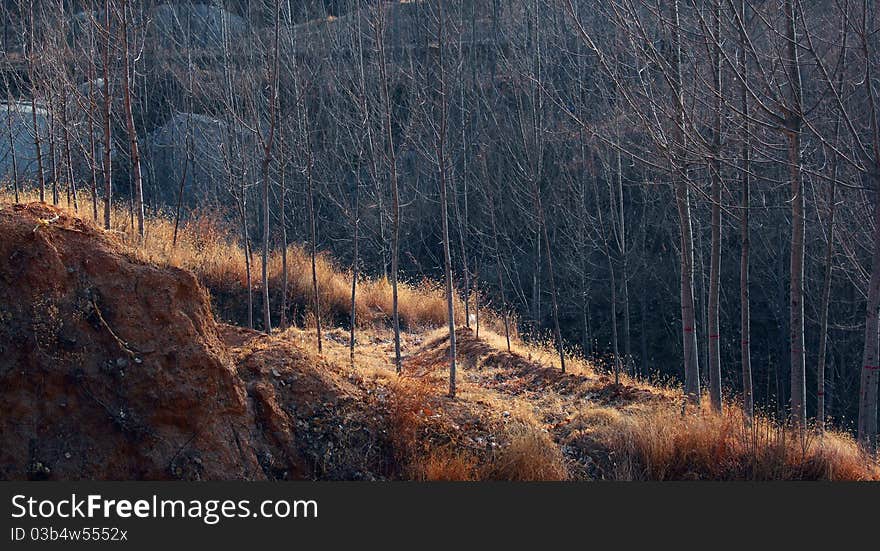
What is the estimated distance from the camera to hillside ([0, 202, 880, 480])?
598 centimetres

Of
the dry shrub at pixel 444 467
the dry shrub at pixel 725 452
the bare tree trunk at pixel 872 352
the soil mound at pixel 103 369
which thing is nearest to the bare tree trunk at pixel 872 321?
the bare tree trunk at pixel 872 352

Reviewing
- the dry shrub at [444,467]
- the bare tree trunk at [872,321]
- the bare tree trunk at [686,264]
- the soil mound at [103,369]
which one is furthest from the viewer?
the bare tree trunk at [686,264]

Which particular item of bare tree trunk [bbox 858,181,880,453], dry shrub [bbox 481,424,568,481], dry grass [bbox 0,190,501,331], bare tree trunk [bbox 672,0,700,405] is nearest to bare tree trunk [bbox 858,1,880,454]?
bare tree trunk [bbox 858,181,880,453]

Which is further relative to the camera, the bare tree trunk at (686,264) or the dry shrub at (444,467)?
the bare tree trunk at (686,264)

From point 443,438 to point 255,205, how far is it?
52.8ft

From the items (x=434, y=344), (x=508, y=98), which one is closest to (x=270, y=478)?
(x=434, y=344)

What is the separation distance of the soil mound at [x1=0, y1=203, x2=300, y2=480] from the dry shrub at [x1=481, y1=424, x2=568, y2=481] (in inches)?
84.1

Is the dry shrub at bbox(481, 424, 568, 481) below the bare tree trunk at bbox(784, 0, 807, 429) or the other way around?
below

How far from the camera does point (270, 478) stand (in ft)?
21.8

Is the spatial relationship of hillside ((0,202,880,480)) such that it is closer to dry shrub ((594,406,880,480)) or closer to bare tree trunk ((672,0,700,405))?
dry shrub ((594,406,880,480))

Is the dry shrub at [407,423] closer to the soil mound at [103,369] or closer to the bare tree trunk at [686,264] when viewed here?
the soil mound at [103,369]

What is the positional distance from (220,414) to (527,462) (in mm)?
2749

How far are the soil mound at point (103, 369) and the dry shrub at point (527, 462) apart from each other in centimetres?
214

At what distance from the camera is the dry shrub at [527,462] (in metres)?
7.05
